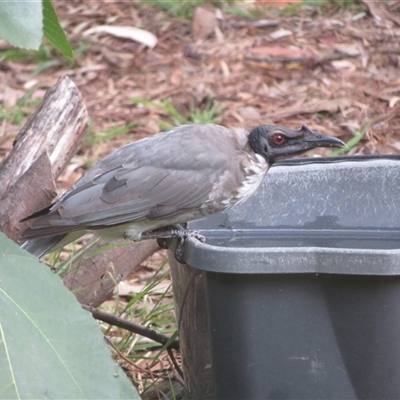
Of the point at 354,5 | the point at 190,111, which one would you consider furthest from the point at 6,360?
the point at 354,5

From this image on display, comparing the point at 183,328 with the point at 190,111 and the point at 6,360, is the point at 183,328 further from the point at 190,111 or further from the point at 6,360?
the point at 190,111

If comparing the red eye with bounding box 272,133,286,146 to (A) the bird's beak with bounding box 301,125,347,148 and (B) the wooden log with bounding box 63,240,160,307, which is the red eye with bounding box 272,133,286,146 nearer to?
(A) the bird's beak with bounding box 301,125,347,148

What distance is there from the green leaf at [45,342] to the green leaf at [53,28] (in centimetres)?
70

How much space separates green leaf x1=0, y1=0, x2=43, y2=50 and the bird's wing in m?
1.34

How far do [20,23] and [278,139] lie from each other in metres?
1.69

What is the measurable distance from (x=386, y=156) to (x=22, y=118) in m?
3.33

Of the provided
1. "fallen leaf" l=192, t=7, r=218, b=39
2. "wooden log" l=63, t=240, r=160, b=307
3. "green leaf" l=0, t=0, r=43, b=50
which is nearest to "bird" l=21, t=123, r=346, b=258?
"wooden log" l=63, t=240, r=160, b=307

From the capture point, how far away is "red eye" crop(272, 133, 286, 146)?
3.33m

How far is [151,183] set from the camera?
3.20 meters

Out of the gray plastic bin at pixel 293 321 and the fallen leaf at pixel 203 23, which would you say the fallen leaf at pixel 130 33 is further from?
the gray plastic bin at pixel 293 321

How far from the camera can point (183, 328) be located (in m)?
2.84

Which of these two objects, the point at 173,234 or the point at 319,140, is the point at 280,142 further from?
the point at 173,234

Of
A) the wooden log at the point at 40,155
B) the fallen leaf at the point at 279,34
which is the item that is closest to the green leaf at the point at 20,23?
the wooden log at the point at 40,155

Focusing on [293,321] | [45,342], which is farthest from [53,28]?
[293,321]
